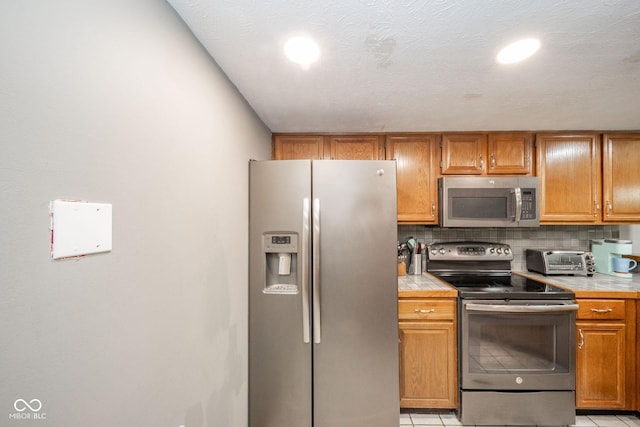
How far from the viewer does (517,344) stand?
6.36 ft

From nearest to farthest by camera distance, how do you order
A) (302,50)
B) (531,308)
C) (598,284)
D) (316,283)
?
(302,50), (316,283), (531,308), (598,284)

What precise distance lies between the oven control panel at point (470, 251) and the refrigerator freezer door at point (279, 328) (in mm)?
1419

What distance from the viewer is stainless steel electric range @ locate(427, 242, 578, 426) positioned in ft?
6.23

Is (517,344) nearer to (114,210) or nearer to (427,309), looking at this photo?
(427,309)

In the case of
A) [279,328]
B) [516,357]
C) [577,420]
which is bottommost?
[577,420]

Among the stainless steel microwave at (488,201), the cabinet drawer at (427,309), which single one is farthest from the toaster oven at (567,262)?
the cabinet drawer at (427,309)

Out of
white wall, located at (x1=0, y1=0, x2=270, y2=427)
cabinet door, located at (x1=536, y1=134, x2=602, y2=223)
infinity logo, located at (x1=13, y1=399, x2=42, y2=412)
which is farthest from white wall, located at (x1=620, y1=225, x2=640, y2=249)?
infinity logo, located at (x1=13, y1=399, x2=42, y2=412)

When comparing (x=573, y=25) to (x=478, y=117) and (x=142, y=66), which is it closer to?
(x=478, y=117)

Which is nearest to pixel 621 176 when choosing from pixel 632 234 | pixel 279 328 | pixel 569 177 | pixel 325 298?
pixel 569 177

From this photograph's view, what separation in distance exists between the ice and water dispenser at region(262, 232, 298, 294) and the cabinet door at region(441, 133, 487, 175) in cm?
153

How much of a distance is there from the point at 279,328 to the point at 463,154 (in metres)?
2.08

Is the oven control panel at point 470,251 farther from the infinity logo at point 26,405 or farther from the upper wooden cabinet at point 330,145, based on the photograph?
the infinity logo at point 26,405

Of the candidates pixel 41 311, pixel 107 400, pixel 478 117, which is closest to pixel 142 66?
pixel 41 311

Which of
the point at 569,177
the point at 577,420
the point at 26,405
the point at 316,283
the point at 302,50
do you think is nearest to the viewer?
the point at 26,405
